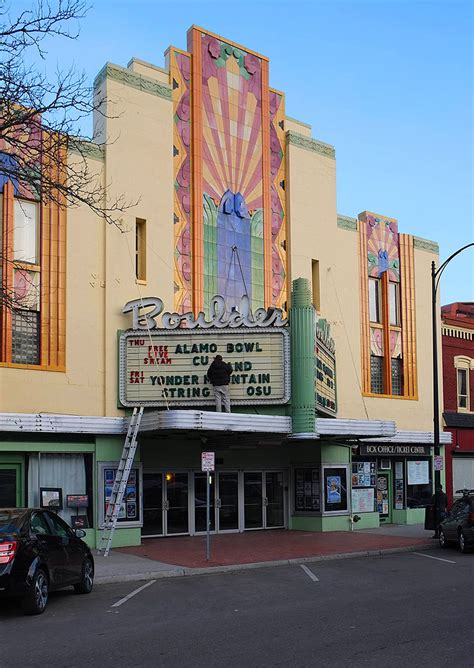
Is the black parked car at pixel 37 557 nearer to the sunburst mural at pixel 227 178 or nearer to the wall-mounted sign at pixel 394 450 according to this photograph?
the sunburst mural at pixel 227 178

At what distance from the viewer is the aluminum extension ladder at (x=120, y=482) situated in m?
21.3

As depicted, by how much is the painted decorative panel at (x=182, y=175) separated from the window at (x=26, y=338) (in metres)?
4.56

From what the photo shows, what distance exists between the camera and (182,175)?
25.7m

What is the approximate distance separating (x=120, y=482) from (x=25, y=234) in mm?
7060

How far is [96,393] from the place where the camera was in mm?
23188

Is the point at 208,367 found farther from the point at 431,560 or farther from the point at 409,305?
the point at 409,305

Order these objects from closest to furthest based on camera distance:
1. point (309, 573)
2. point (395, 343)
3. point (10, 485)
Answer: point (309, 573), point (10, 485), point (395, 343)

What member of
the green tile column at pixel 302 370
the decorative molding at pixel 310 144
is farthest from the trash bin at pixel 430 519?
the decorative molding at pixel 310 144

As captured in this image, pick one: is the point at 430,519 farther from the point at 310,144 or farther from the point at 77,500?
the point at 310,144

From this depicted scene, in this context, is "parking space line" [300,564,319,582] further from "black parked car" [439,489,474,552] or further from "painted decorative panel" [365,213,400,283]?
"painted decorative panel" [365,213,400,283]

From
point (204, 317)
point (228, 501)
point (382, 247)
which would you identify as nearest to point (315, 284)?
point (382, 247)

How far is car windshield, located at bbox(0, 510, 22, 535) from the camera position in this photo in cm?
1242

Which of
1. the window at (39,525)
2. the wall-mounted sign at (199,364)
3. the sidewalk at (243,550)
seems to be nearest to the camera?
the window at (39,525)

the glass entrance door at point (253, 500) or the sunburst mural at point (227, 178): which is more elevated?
the sunburst mural at point (227, 178)
